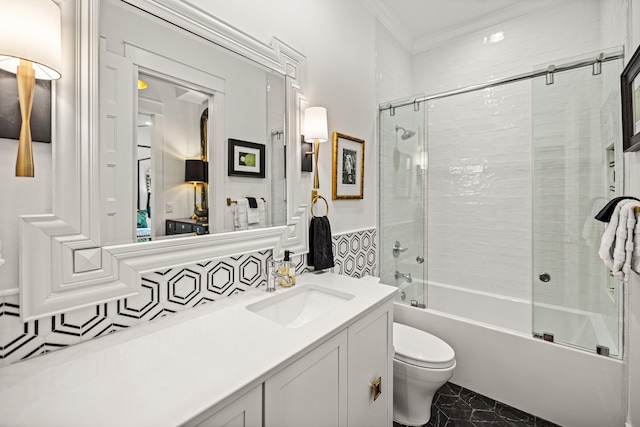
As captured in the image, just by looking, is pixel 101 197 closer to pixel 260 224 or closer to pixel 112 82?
pixel 112 82

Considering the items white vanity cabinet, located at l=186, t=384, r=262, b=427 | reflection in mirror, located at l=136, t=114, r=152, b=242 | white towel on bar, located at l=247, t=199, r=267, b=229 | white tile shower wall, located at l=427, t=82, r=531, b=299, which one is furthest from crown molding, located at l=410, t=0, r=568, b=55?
white vanity cabinet, located at l=186, t=384, r=262, b=427

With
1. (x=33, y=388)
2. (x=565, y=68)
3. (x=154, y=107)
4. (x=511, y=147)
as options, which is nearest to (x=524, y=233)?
(x=511, y=147)

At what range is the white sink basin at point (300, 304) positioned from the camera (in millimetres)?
1310

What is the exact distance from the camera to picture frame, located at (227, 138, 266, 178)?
4.33 feet

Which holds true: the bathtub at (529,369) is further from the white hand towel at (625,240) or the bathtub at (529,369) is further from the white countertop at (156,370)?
the white countertop at (156,370)

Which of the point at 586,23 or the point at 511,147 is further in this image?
the point at 511,147

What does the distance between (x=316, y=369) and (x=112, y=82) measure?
3.74ft

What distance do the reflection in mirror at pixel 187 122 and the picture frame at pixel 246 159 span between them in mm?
20

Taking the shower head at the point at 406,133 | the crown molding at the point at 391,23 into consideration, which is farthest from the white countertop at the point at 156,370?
the crown molding at the point at 391,23

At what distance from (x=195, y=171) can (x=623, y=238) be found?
1.90 meters

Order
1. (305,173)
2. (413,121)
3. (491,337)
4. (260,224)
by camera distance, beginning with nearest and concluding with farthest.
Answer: (260,224)
(305,173)
(491,337)
(413,121)

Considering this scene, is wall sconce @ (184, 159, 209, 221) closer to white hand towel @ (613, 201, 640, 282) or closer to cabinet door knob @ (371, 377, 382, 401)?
cabinet door knob @ (371, 377, 382, 401)

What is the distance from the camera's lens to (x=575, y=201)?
5.73 ft

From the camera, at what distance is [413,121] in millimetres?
2338
